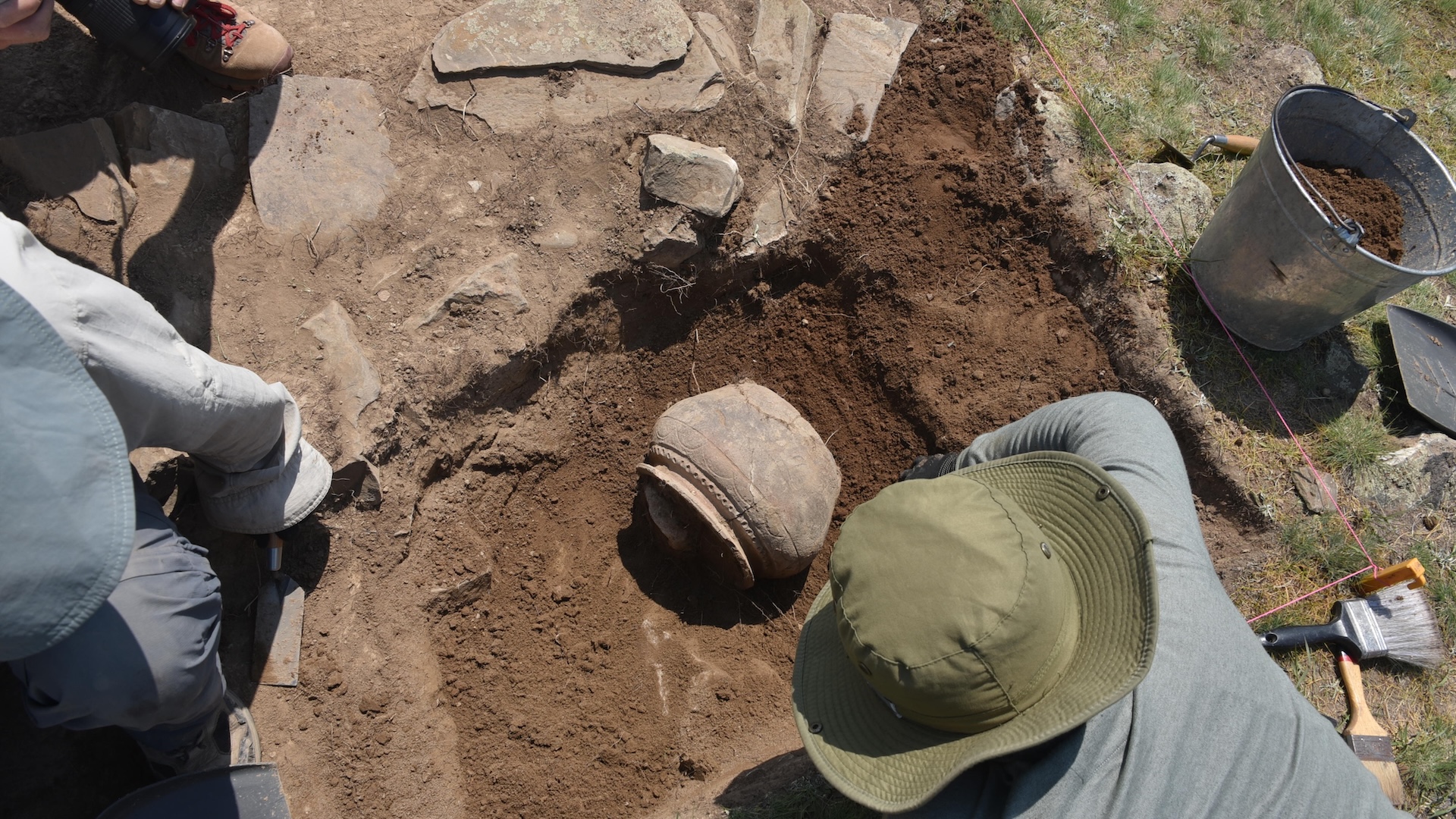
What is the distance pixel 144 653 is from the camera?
6.23 ft

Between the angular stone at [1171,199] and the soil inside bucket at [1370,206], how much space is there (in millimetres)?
441

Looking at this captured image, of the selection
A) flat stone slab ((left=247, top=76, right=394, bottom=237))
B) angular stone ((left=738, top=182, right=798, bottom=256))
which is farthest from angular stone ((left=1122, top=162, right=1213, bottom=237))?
flat stone slab ((left=247, top=76, right=394, bottom=237))

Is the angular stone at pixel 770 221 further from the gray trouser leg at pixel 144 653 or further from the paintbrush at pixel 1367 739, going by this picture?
the paintbrush at pixel 1367 739

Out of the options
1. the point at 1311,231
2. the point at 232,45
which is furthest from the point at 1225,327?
the point at 232,45

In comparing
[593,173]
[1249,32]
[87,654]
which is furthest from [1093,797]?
[1249,32]

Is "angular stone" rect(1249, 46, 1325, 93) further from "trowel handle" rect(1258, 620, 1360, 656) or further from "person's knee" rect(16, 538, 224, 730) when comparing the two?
"person's knee" rect(16, 538, 224, 730)

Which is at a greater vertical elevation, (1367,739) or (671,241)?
(671,241)

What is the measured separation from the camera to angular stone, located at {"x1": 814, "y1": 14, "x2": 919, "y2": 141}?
3805mm

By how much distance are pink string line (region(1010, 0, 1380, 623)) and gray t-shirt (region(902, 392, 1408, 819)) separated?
4.76 ft

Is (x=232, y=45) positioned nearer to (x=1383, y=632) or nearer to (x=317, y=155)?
(x=317, y=155)

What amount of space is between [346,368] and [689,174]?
61.6 inches

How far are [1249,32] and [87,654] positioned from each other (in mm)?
5683

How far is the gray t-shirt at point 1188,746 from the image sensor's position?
1.73 m

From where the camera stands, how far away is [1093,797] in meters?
1.71
